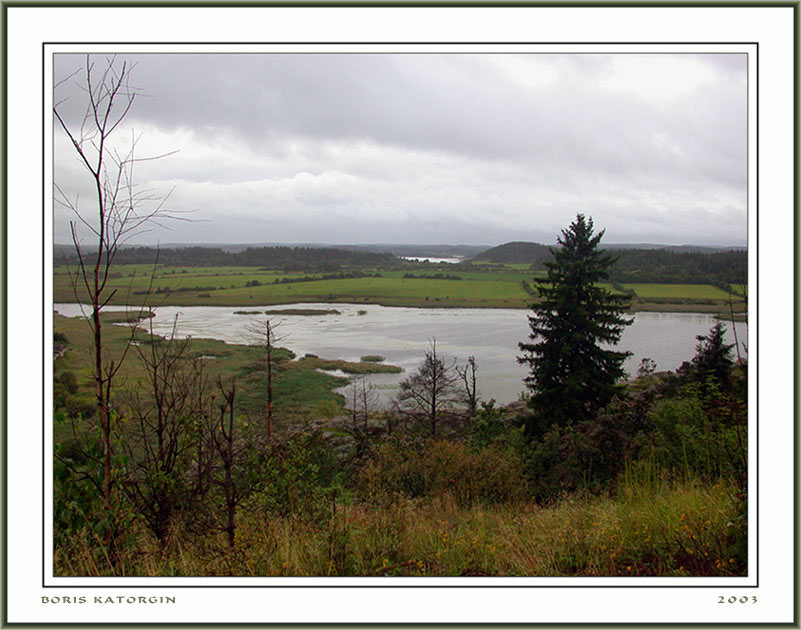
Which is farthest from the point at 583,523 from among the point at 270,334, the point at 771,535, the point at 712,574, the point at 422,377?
the point at 422,377

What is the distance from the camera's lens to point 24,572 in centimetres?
254

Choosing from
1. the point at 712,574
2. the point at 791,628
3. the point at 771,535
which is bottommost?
the point at 791,628

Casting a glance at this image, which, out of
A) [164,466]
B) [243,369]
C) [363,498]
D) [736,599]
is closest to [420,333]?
[243,369]

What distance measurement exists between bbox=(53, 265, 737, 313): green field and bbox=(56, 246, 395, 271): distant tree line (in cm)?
8

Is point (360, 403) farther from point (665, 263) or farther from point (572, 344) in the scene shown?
point (665, 263)

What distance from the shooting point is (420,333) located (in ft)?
26.7

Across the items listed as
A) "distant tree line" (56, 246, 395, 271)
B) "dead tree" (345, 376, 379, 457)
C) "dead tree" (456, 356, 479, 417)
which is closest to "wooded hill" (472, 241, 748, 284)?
"distant tree line" (56, 246, 395, 271)

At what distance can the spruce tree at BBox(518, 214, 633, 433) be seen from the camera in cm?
1087

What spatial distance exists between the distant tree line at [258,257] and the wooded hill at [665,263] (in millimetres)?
1815

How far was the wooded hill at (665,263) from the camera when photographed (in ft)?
10.6

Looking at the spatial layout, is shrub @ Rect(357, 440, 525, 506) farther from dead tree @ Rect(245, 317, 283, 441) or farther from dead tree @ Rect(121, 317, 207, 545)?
dead tree @ Rect(121, 317, 207, 545)

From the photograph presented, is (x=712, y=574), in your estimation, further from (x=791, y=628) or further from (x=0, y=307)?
(x=0, y=307)

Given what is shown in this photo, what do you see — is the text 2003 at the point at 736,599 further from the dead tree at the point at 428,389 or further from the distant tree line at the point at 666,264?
the dead tree at the point at 428,389

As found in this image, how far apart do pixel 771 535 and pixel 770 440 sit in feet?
1.60
